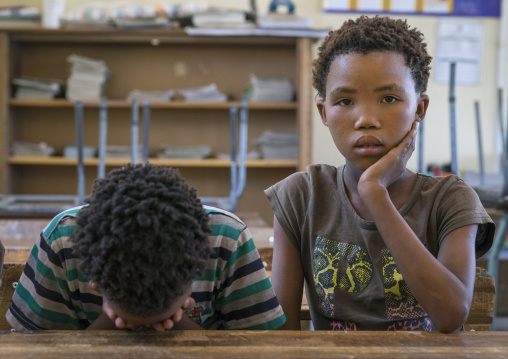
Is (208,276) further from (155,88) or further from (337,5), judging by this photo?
(337,5)

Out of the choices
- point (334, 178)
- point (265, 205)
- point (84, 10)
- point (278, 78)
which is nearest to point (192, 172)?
point (265, 205)

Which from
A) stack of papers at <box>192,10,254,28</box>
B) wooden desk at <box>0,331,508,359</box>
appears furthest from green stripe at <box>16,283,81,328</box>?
stack of papers at <box>192,10,254,28</box>

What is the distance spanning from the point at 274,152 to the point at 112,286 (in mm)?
3489

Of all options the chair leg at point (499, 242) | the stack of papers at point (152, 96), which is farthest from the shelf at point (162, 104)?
the chair leg at point (499, 242)

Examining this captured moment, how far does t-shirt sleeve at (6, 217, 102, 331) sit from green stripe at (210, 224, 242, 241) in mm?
210

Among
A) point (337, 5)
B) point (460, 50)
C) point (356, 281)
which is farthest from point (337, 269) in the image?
point (460, 50)

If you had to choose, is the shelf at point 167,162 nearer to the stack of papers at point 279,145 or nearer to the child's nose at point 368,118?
the stack of papers at point 279,145

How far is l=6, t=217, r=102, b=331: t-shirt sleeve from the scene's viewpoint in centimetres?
90

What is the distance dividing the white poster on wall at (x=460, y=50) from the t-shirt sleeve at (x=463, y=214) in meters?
3.72

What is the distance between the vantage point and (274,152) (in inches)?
165

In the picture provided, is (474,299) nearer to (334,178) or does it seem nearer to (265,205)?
(334,178)

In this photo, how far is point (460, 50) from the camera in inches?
181

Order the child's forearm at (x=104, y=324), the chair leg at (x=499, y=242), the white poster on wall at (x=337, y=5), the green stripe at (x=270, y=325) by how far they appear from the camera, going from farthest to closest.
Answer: the white poster on wall at (x=337, y=5), the chair leg at (x=499, y=242), the green stripe at (x=270, y=325), the child's forearm at (x=104, y=324)

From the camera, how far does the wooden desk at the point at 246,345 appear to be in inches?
27.4
